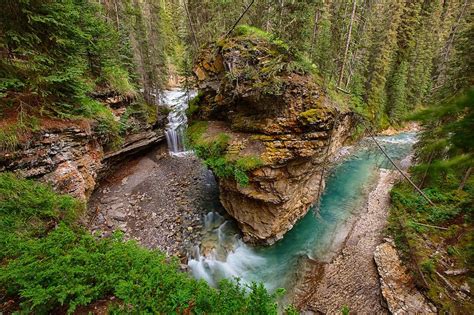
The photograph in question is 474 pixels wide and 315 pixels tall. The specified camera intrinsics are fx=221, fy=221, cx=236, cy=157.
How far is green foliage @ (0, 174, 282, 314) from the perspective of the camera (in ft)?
13.4

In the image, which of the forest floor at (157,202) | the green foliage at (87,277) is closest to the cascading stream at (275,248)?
the forest floor at (157,202)

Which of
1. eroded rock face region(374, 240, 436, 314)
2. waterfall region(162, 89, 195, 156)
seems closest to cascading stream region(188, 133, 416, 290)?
eroded rock face region(374, 240, 436, 314)

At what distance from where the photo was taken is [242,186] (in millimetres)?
10250

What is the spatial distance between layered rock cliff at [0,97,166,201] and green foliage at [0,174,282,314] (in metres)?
2.12

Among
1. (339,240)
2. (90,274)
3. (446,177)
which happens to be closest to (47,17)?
(90,274)

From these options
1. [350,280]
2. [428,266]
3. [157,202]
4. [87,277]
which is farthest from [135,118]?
[428,266]

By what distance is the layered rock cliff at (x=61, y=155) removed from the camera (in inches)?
301

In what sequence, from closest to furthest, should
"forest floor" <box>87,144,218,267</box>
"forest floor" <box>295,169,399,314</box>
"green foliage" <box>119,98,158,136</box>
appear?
1. "forest floor" <box>295,169,399,314</box>
2. "forest floor" <box>87,144,218,267</box>
3. "green foliage" <box>119,98,158,136</box>

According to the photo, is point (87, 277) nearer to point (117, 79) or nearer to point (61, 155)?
point (61, 155)

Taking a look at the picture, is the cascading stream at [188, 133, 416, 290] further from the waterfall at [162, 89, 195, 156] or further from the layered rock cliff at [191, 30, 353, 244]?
the waterfall at [162, 89, 195, 156]

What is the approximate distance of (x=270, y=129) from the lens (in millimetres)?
10172

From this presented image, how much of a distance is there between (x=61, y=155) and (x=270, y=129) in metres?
8.73

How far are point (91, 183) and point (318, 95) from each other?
11.0 meters

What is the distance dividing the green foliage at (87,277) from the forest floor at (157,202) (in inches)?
169
